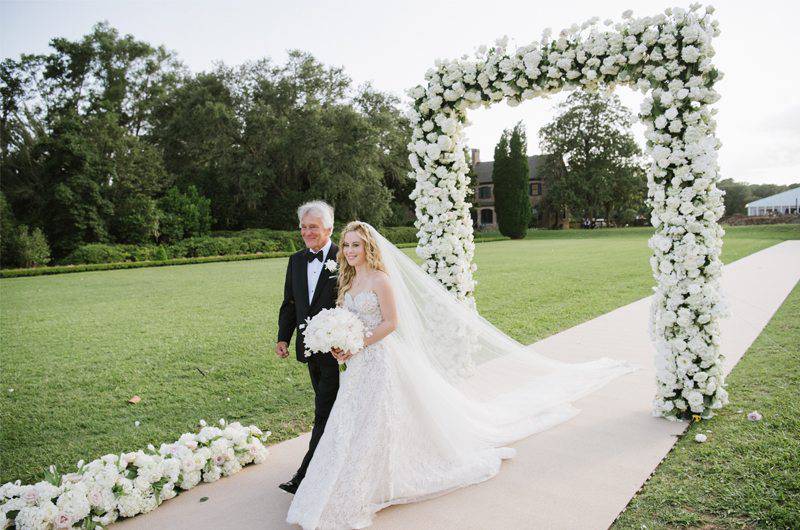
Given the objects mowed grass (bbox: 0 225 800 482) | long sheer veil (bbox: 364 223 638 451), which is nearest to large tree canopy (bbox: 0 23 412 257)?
mowed grass (bbox: 0 225 800 482)

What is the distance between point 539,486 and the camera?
3.71 meters

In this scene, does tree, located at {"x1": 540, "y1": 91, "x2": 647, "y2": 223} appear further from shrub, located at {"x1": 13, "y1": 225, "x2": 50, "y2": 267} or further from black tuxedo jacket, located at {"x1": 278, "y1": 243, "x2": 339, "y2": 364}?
black tuxedo jacket, located at {"x1": 278, "y1": 243, "x2": 339, "y2": 364}

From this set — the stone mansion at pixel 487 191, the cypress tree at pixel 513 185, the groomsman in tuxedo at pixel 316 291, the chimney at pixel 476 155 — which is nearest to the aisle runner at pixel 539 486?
the groomsman in tuxedo at pixel 316 291

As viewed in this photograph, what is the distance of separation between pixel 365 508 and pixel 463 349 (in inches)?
111

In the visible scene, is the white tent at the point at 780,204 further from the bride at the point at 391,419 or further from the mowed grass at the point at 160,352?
the bride at the point at 391,419

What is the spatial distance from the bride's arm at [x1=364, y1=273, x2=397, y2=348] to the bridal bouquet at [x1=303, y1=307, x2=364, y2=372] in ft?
0.43

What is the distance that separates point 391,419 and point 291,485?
35.3 inches

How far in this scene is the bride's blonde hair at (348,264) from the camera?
3664mm

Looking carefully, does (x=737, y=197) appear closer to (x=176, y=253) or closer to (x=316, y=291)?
(x=176, y=253)

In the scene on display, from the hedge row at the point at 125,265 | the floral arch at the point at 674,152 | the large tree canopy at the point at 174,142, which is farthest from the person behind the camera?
the large tree canopy at the point at 174,142

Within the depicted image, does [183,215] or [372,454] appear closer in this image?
[372,454]

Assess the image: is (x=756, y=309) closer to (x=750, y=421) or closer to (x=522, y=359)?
(x=750, y=421)

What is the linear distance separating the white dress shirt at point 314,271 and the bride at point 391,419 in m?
0.26

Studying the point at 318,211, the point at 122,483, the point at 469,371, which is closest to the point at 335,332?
the point at 318,211
